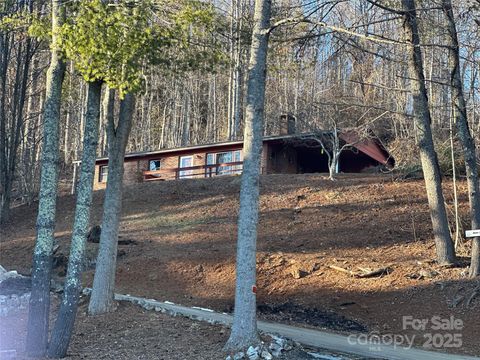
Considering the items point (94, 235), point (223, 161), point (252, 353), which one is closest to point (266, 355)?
point (252, 353)

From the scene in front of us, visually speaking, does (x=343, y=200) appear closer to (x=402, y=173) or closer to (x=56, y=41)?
(x=402, y=173)

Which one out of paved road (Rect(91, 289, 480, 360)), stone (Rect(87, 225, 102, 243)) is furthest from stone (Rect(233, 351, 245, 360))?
stone (Rect(87, 225, 102, 243))

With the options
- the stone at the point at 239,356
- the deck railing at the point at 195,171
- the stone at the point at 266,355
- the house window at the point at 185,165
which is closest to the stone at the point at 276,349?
the stone at the point at 266,355

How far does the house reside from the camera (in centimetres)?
3044

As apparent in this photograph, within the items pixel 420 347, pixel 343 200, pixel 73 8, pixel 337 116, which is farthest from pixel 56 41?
pixel 337 116

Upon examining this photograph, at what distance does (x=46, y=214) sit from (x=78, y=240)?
604mm

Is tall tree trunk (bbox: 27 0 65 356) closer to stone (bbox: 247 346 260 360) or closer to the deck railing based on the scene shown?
stone (bbox: 247 346 260 360)

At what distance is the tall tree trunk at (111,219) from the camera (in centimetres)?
1087

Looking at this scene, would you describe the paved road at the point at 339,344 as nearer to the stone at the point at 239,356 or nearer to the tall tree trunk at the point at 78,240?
the stone at the point at 239,356

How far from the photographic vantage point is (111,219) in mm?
11172

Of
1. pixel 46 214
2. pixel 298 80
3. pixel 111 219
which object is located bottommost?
pixel 111 219

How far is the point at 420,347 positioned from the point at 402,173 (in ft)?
47.1

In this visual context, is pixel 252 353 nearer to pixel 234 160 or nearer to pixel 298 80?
pixel 234 160

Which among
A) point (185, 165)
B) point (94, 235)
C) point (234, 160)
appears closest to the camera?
point (94, 235)
